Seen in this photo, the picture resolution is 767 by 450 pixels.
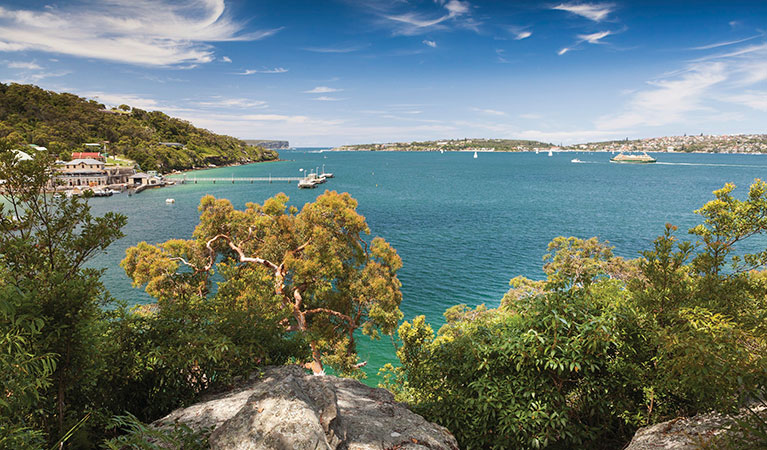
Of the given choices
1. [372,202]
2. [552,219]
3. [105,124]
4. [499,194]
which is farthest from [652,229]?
[105,124]

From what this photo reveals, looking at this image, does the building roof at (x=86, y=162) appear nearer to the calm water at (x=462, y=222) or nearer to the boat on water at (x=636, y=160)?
the calm water at (x=462, y=222)

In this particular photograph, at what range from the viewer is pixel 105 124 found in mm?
102562

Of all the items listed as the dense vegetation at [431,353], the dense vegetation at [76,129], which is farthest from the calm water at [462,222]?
the dense vegetation at [76,129]

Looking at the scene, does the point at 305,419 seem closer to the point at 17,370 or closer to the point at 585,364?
the point at 17,370

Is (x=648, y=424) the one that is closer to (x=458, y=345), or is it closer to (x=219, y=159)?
(x=458, y=345)

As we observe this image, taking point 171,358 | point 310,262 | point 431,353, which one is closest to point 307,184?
point 310,262

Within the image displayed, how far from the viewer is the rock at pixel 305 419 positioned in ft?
10.3

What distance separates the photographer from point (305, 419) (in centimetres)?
329

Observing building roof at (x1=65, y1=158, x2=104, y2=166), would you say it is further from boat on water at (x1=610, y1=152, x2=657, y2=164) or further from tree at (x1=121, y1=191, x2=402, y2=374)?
boat on water at (x1=610, y1=152, x2=657, y2=164)

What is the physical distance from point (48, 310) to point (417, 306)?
19270 mm

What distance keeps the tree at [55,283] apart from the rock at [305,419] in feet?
3.17

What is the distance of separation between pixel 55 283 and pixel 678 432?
6540 millimetres

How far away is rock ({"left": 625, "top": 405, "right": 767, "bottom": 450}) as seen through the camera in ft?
12.1

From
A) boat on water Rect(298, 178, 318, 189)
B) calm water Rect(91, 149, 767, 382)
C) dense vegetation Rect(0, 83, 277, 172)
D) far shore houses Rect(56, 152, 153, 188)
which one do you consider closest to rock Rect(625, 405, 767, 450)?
calm water Rect(91, 149, 767, 382)
